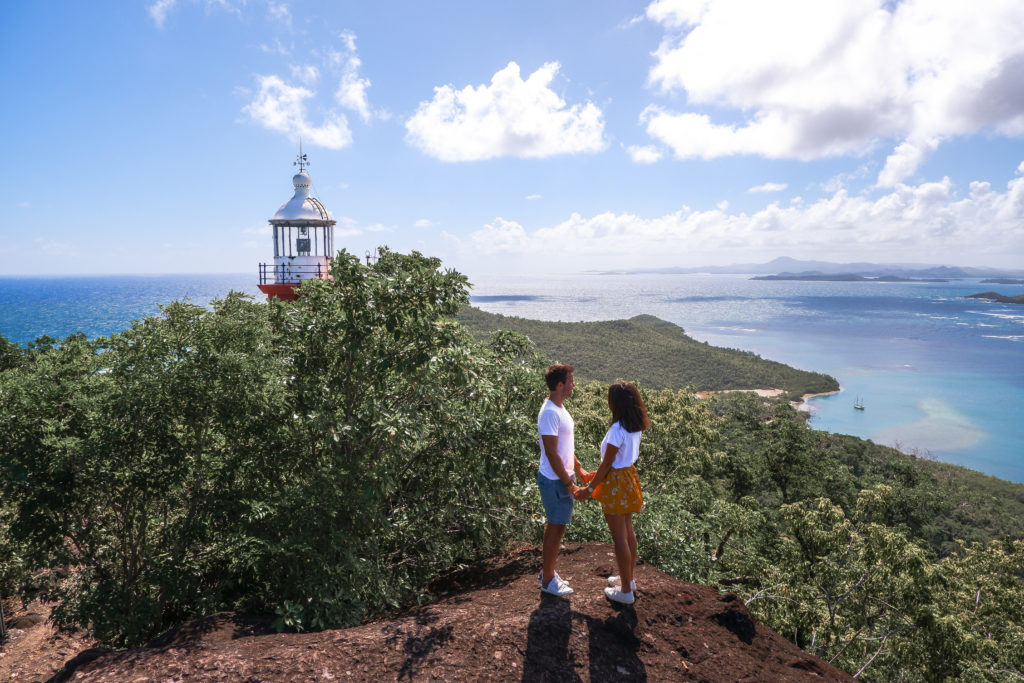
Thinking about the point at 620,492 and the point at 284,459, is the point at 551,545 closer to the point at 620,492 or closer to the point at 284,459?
the point at 620,492

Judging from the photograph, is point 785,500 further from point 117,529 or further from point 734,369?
point 734,369

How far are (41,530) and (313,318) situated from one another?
3.59 meters

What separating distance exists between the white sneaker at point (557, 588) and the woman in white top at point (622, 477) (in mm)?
412

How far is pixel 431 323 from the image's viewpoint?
5316 millimetres

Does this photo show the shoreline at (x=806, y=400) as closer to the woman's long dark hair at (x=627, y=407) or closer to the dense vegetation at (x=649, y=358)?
the dense vegetation at (x=649, y=358)

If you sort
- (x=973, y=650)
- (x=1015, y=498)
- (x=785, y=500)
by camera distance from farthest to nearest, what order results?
(x=1015, y=498) < (x=785, y=500) < (x=973, y=650)

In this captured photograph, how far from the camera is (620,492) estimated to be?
4395 millimetres

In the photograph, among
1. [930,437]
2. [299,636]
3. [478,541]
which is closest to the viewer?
[299,636]

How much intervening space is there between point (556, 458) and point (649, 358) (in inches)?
4521

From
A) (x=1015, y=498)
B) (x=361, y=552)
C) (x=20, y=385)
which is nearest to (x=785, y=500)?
(x=361, y=552)

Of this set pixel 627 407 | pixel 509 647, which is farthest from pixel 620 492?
pixel 509 647

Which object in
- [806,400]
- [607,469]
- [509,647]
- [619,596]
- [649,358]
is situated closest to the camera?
[509,647]

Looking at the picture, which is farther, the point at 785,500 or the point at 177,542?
the point at 785,500

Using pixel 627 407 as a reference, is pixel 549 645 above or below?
below
